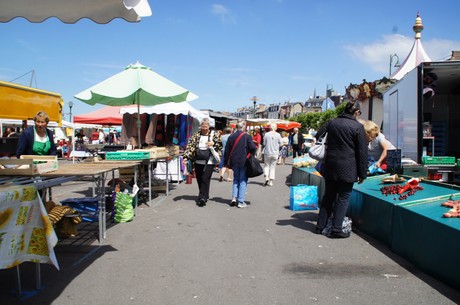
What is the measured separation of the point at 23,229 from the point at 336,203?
14.0 ft

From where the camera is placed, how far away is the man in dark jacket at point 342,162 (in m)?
5.55

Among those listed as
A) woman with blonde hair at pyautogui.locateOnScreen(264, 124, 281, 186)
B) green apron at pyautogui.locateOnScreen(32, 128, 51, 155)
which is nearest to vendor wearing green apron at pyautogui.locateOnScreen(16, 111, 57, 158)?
green apron at pyautogui.locateOnScreen(32, 128, 51, 155)

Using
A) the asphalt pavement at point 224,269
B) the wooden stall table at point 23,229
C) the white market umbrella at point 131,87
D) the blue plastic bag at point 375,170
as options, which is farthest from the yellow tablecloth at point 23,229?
the blue plastic bag at point 375,170

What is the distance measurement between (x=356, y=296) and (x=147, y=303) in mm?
2012

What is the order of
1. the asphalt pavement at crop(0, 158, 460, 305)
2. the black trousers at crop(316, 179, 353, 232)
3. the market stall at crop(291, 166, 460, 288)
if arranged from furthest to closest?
the black trousers at crop(316, 179, 353, 232) < the market stall at crop(291, 166, 460, 288) < the asphalt pavement at crop(0, 158, 460, 305)

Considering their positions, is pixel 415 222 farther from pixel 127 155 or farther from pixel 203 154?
pixel 127 155

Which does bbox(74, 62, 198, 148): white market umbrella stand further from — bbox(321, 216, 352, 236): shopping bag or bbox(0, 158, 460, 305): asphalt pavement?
bbox(321, 216, 352, 236): shopping bag

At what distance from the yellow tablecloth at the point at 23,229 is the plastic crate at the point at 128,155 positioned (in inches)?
151

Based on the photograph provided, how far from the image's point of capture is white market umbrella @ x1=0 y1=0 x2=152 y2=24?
391 cm

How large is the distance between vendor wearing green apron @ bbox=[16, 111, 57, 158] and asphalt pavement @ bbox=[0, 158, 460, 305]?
1451mm

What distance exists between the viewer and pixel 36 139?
223 inches

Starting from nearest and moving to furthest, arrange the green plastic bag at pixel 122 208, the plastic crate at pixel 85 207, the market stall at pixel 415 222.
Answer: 1. the market stall at pixel 415 222
2. the plastic crate at pixel 85 207
3. the green plastic bag at pixel 122 208

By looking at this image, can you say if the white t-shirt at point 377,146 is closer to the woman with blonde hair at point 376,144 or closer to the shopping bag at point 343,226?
the woman with blonde hair at point 376,144

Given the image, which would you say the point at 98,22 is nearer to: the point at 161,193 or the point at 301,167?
the point at 161,193
